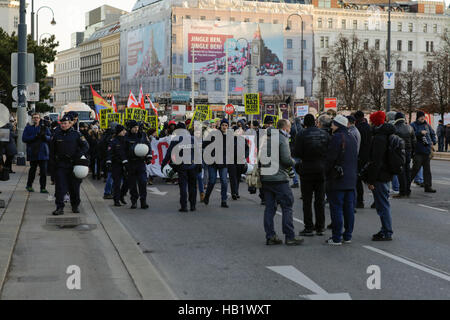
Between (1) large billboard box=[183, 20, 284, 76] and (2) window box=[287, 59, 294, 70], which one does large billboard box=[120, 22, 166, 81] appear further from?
(2) window box=[287, 59, 294, 70]

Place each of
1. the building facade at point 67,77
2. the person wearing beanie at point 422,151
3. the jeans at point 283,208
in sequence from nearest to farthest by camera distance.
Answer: the jeans at point 283,208 → the person wearing beanie at point 422,151 → the building facade at point 67,77

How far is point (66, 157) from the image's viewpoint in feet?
44.7

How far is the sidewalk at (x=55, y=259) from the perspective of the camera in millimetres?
7180

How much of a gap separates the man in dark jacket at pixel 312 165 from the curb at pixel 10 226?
13.7ft

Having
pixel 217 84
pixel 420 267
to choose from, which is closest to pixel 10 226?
pixel 420 267

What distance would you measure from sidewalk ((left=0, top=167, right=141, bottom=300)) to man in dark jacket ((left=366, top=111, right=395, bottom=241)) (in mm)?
3754

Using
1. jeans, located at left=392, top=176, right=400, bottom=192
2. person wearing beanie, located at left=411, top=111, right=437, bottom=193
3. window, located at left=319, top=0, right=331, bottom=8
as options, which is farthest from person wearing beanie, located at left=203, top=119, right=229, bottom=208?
window, located at left=319, top=0, right=331, bottom=8

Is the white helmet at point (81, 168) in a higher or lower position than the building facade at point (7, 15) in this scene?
lower

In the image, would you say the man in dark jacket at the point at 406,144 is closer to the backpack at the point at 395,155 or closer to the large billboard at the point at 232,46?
the backpack at the point at 395,155

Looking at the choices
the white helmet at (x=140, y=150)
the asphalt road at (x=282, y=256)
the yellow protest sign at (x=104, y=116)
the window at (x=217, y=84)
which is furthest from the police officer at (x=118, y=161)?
the window at (x=217, y=84)

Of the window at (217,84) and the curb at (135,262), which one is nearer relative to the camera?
the curb at (135,262)

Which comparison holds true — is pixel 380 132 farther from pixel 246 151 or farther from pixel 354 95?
pixel 354 95

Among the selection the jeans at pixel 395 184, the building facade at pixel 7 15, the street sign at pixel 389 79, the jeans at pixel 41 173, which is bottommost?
the jeans at pixel 395 184
